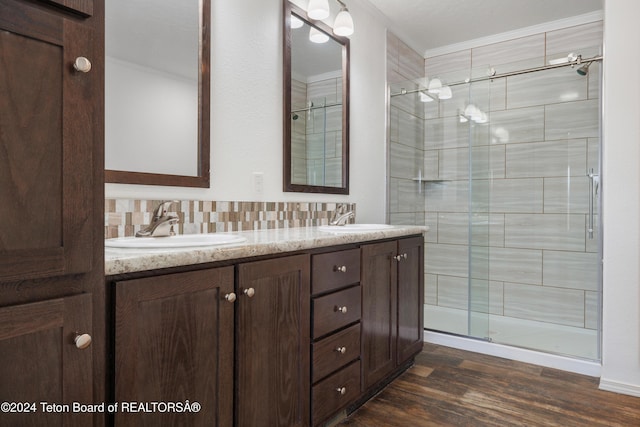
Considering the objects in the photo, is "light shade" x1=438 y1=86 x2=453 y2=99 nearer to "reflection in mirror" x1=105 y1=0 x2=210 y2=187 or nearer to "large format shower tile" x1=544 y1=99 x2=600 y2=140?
"large format shower tile" x1=544 y1=99 x2=600 y2=140

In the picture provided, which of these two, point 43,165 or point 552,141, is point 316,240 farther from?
point 552,141

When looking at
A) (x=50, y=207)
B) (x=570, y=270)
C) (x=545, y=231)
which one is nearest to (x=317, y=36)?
(x=50, y=207)

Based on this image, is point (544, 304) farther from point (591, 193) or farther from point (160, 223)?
point (160, 223)

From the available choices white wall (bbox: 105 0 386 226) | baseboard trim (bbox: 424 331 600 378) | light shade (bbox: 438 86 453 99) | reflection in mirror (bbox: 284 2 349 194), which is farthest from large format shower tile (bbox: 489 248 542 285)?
white wall (bbox: 105 0 386 226)

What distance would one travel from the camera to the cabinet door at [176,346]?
0.96m

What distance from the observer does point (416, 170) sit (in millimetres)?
3373

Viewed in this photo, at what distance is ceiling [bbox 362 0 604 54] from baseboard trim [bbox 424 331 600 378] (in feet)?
7.59

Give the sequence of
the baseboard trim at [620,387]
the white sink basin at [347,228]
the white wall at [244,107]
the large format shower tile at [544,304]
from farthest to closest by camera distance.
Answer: the large format shower tile at [544,304] → the baseboard trim at [620,387] → the white sink basin at [347,228] → the white wall at [244,107]

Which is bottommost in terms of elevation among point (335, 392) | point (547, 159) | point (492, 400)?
point (492, 400)

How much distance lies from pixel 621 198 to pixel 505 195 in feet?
3.60

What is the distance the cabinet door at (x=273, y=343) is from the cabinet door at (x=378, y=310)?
458mm

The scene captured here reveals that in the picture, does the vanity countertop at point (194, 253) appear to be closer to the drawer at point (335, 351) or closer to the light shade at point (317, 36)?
the drawer at point (335, 351)

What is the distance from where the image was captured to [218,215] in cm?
181

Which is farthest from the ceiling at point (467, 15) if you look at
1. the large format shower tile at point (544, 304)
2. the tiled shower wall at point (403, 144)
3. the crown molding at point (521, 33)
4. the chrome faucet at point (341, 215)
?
the large format shower tile at point (544, 304)
